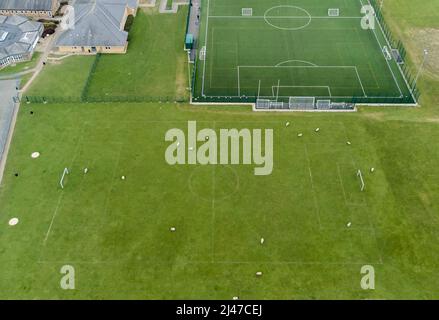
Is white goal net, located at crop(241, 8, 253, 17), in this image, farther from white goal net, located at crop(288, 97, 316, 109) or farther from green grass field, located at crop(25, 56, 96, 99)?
green grass field, located at crop(25, 56, 96, 99)

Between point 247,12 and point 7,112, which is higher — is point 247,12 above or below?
above

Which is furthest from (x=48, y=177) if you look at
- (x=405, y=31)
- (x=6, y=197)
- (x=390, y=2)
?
(x=390, y=2)

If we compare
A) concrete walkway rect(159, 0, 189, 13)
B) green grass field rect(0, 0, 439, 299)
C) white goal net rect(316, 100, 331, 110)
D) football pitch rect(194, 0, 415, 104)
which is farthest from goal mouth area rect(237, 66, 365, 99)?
concrete walkway rect(159, 0, 189, 13)

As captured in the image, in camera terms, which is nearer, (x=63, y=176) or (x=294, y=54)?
(x=63, y=176)

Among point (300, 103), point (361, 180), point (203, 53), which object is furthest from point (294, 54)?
point (361, 180)

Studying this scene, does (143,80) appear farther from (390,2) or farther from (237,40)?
(390,2)

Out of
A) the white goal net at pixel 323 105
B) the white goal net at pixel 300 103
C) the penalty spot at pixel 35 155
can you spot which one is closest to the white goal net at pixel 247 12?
the white goal net at pixel 300 103

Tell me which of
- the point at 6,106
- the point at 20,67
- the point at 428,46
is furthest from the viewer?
the point at 428,46

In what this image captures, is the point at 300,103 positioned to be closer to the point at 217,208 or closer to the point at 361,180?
the point at 361,180
